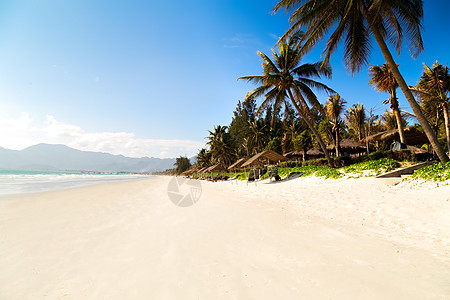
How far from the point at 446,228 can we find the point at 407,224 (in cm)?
52

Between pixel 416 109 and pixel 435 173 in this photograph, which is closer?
pixel 435 173

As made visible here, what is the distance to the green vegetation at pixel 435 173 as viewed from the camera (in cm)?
574

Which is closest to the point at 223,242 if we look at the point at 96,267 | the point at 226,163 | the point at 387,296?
the point at 96,267

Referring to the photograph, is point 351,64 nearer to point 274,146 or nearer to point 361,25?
point 361,25

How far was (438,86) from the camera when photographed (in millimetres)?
12703

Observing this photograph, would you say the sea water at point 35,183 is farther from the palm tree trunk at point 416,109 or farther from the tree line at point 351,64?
the palm tree trunk at point 416,109

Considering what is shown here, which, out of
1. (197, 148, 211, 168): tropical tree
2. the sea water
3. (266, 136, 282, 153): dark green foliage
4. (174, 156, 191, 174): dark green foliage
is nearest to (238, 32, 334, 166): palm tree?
(266, 136, 282, 153): dark green foliage

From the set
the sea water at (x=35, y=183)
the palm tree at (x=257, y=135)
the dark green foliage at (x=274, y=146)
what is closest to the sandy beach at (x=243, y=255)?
the sea water at (x=35, y=183)

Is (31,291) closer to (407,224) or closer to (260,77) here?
(407,224)

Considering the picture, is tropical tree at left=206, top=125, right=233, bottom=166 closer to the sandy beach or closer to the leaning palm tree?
the leaning palm tree

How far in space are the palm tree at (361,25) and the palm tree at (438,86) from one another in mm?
6661

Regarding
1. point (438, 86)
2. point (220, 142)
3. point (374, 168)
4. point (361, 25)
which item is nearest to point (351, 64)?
point (361, 25)

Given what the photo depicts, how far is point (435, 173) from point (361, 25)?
742 centimetres

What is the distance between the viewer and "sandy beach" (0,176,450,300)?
209 cm
